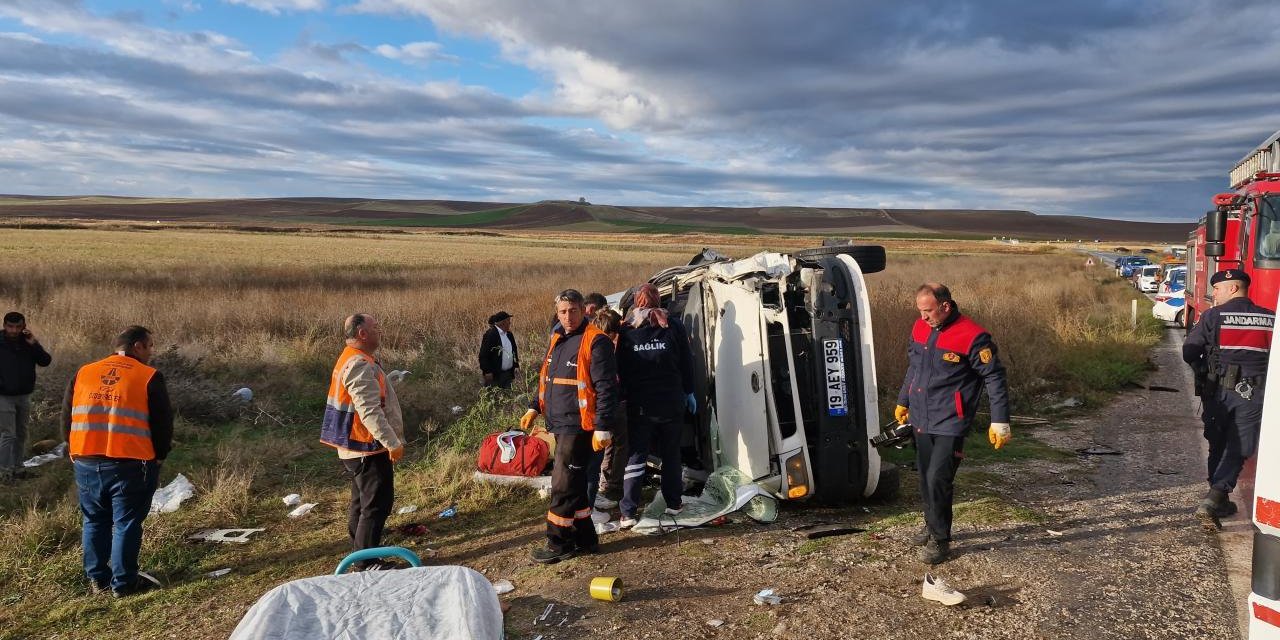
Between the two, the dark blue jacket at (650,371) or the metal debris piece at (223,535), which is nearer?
the dark blue jacket at (650,371)

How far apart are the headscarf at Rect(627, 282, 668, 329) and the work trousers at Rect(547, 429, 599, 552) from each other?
92 cm

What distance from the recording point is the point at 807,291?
5.38 m

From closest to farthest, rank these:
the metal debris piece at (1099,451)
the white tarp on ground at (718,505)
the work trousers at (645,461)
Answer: the white tarp on ground at (718,505) < the work trousers at (645,461) < the metal debris piece at (1099,451)

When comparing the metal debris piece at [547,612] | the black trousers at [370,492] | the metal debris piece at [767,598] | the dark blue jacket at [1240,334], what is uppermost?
the dark blue jacket at [1240,334]

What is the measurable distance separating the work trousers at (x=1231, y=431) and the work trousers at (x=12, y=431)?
9.27m

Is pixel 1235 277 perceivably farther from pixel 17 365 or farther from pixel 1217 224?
pixel 17 365

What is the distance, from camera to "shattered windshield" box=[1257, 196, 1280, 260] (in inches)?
348

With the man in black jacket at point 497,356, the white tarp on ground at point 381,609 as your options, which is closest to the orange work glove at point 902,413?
the white tarp on ground at point 381,609

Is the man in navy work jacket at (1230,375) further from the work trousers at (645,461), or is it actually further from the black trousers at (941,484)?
the work trousers at (645,461)

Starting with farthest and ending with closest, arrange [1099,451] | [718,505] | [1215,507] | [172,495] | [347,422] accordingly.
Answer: [1099,451] < [172,495] < [718,505] < [1215,507] < [347,422]

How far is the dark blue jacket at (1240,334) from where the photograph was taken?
16.4ft

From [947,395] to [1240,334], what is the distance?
209 centimetres

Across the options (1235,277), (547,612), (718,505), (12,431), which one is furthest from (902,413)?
(12,431)

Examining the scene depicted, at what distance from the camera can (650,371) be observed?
5453 mm
